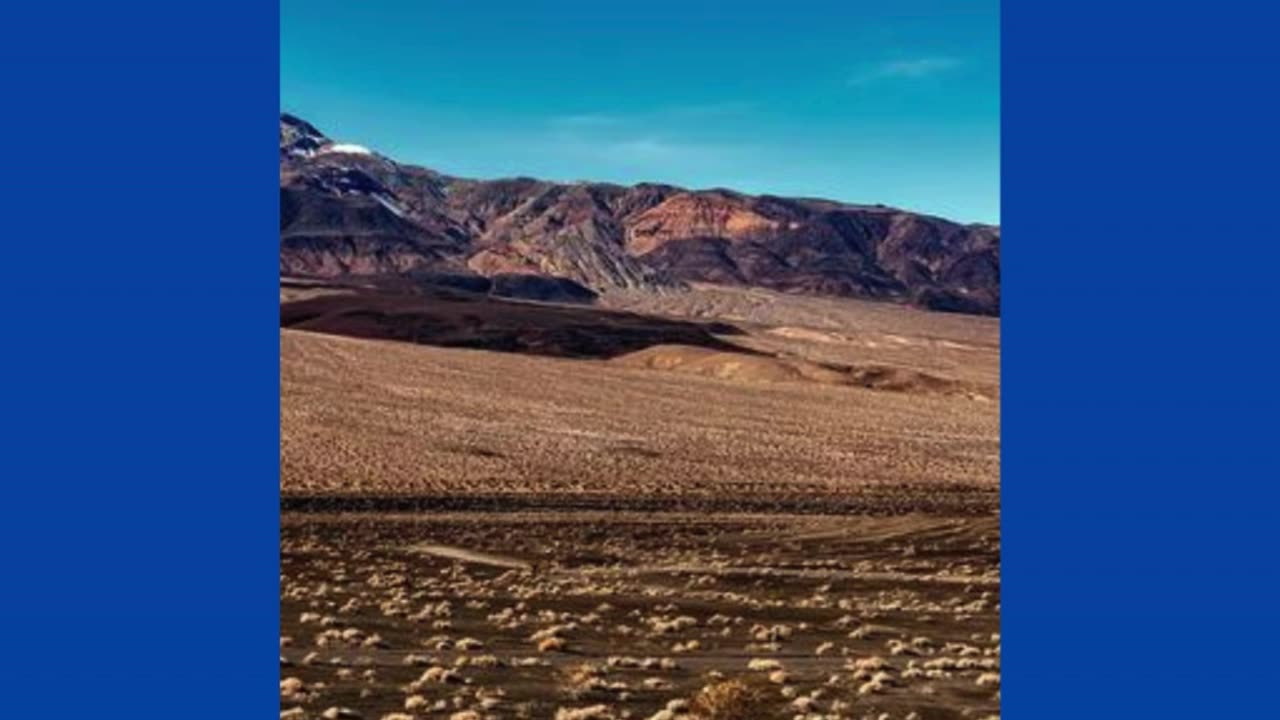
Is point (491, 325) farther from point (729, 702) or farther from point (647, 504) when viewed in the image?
point (729, 702)

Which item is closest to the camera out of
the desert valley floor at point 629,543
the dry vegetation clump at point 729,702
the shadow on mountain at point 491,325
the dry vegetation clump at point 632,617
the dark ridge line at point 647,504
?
the dry vegetation clump at point 729,702

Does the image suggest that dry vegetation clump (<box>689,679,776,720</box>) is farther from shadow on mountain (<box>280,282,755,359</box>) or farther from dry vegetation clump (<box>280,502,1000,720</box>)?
shadow on mountain (<box>280,282,755,359</box>)

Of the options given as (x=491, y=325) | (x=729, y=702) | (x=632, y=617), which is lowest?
(x=632, y=617)

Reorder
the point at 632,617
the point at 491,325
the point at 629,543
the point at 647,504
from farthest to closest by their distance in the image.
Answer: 1. the point at 491,325
2. the point at 647,504
3. the point at 629,543
4. the point at 632,617

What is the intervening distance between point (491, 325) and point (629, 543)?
96.0 metres

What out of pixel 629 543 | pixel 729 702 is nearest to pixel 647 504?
pixel 629 543

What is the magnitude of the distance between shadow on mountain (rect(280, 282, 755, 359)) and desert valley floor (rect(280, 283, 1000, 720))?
20674 millimetres

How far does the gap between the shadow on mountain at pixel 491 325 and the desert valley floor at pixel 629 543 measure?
2067cm

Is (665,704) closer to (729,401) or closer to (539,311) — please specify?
(729,401)

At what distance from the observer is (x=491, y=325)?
128500 mm

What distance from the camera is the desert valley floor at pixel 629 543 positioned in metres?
16.7

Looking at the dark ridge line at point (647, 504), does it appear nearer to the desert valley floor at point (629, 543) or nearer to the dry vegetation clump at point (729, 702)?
the desert valley floor at point (629, 543)

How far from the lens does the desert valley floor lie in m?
16.7

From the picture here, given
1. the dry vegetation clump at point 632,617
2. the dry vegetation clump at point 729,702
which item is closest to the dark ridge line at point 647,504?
the dry vegetation clump at point 632,617
